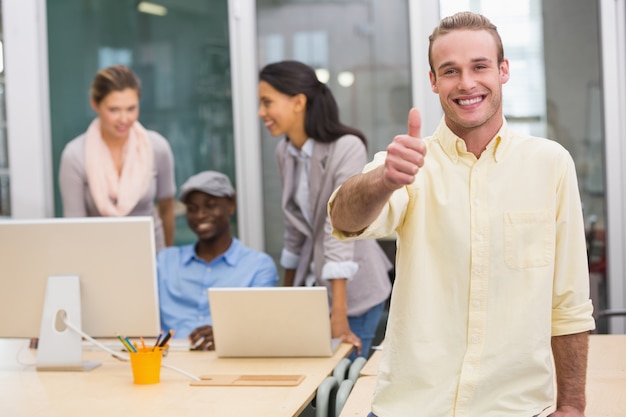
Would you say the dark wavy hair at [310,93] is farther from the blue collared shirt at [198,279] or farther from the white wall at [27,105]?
the white wall at [27,105]

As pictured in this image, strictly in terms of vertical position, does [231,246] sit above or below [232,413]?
above

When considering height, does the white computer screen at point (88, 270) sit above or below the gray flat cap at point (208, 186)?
below

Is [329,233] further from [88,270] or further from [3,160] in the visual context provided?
[3,160]

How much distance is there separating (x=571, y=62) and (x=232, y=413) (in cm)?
276

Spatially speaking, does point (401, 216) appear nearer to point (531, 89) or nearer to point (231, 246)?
point (231, 246)

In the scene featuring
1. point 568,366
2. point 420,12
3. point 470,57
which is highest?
point 420,12

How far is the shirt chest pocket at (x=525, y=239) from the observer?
5.17 ft

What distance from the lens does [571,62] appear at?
4238 millimetres

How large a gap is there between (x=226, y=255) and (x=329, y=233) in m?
0.46

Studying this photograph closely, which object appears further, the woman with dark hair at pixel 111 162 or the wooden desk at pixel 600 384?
the woman with dark hair at pixel 111 162

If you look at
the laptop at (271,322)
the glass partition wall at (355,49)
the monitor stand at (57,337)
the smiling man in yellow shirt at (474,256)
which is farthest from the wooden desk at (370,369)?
the glass partition wall at (355,49)

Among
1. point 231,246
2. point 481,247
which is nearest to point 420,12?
point 231,246

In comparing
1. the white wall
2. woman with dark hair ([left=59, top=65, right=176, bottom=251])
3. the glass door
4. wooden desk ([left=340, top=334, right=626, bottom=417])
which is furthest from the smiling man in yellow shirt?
the white wall

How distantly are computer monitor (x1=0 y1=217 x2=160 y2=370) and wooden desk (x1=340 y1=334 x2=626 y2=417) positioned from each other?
682 mm
